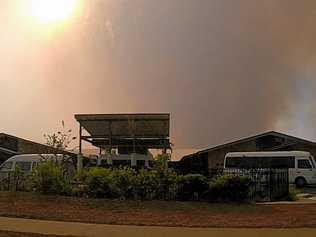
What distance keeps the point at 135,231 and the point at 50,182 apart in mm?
8095

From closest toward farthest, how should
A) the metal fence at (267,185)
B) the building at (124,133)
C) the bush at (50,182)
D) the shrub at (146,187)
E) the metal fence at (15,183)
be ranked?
the shrub at (146,187)
the bush at (50,182)
the metal fence at (15,183)
the metal fence at (267,185)
the building at (124,133)

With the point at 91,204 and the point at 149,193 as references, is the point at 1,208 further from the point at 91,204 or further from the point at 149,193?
the point at 149,193

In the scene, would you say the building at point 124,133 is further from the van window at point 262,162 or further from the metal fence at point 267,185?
the metal fence at point 267,185

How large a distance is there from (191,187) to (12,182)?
765cm

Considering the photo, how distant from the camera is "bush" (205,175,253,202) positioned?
67.5 ft

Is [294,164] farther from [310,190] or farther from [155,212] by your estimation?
[155,212]

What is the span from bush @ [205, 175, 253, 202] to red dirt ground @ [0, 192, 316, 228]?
3.23 feet

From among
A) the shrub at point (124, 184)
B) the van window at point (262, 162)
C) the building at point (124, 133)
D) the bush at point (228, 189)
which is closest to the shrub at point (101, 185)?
the shrub at point (124, 184)

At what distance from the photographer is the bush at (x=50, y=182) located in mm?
20891

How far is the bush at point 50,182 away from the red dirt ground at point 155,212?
0.62 metres

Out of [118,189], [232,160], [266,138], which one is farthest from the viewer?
[266,138]

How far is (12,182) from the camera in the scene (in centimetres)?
2323

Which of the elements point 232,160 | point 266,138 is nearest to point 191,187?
point 232,160

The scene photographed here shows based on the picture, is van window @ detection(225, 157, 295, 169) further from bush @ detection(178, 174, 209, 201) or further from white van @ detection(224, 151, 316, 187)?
bush @ detection(178, 174, 209, 201)
